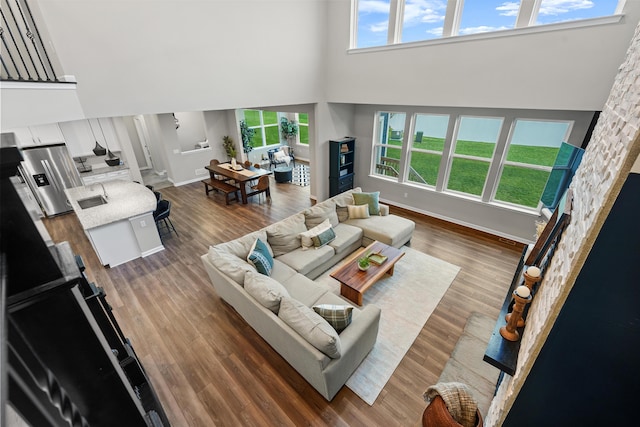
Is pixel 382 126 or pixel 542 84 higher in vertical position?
pixel 542 84

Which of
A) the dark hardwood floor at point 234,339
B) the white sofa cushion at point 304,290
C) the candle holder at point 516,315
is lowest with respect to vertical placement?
the dark hardwood floor at point 234,339

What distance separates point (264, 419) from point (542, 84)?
19.0 ft

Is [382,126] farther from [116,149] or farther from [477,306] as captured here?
A: [116,149]

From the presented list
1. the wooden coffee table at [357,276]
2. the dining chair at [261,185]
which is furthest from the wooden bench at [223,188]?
the wooden coffee table at [357,276]

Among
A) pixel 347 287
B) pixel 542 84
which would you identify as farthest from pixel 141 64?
pixel 542 84

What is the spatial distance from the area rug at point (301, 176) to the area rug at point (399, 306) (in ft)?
15.3

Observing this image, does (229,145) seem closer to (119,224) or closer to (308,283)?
(119,224)

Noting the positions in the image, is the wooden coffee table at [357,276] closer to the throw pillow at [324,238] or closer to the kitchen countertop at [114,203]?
the throw pillow at [324,238]

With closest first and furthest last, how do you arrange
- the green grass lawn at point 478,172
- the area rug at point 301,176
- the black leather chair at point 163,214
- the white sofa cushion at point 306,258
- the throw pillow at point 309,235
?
the white sofa cushion at point 306,258 → the throw pillow at point 309,235 → the black leather chair at point 163,214 → the green grass lawn at point 478,172 → the area rug at point 301,176

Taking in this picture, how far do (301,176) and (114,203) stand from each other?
576 cm

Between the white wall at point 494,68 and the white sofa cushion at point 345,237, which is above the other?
the white wall at point 494,68

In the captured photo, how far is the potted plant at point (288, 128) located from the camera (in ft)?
37.6

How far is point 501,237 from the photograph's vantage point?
561 centimetres

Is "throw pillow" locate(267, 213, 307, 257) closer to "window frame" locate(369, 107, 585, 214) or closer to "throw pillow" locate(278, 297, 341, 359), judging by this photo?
"throw pillow" locate(278, 297, 341, 359)
